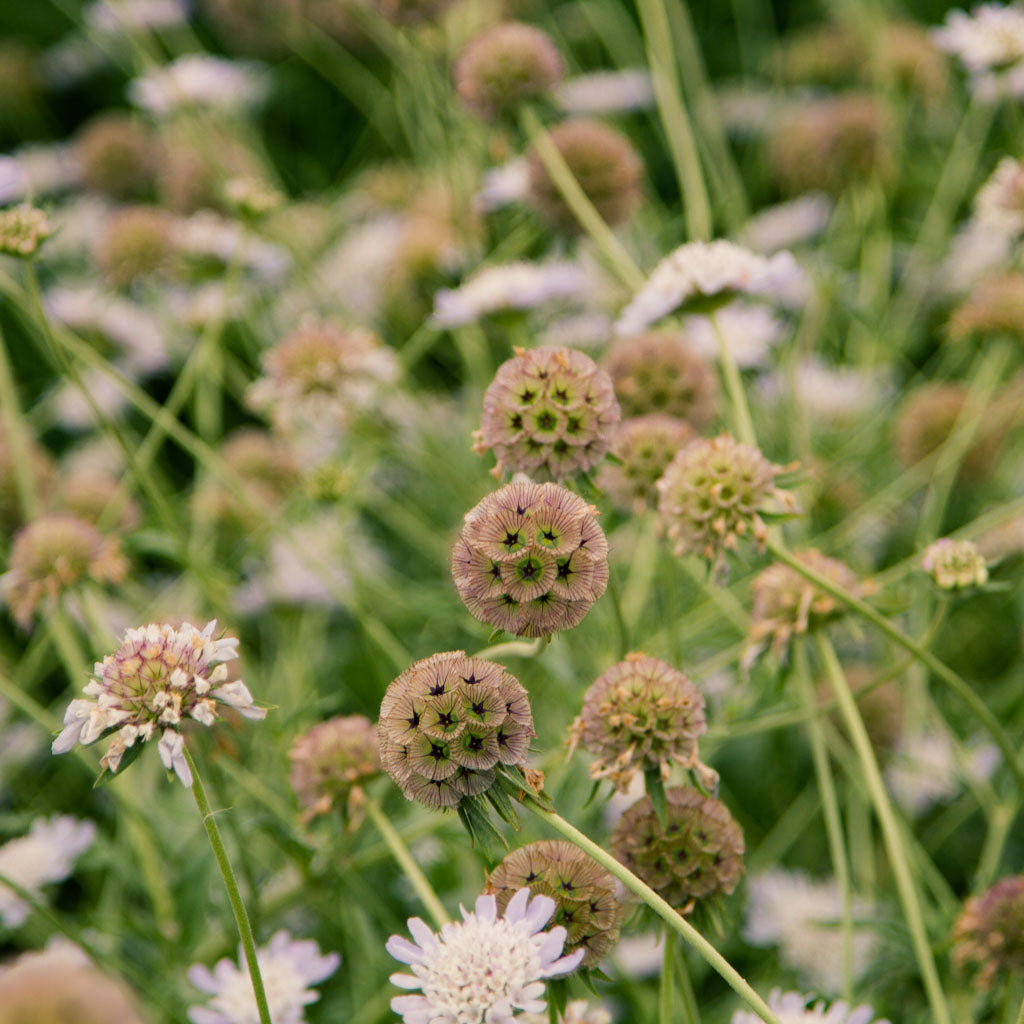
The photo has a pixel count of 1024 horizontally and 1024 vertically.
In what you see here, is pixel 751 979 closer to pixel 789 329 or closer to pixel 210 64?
pixel 789 329

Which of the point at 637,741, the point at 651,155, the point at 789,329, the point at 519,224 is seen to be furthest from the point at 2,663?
the point at 651,155

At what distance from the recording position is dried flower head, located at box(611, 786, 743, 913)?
99 cm

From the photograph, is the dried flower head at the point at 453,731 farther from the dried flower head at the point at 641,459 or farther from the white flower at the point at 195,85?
the white flower at the point at 195,85

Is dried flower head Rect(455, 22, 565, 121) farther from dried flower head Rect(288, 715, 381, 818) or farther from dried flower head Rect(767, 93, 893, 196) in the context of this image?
dried flower head Rect(288, 715, 381, 818)

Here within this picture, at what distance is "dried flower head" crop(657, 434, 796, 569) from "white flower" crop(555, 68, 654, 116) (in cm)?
143

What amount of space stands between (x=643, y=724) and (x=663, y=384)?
0.59 metres

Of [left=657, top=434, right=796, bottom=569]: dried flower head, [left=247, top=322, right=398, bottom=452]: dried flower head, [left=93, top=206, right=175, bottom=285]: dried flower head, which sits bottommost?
[left=657, top=434, right=796, bottom=569]: dried flower head

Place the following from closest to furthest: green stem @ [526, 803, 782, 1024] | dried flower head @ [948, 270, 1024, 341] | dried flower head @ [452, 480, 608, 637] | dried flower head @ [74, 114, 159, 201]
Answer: green stem @ [526, 803, 782, 1024] < dried flower head @ [452, 480, 608, 637] < dried flower head @ [948, 270, 1024, 341] < dried flower head @ [74, 114, 159, 201]

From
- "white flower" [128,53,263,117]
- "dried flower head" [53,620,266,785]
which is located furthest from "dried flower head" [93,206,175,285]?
"dried flower head" [53,620,266,785]

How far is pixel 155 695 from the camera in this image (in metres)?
0.94

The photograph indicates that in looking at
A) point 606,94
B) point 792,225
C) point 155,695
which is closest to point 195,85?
point 606,94

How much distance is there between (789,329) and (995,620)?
64cm

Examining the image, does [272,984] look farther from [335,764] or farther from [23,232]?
[23,232]

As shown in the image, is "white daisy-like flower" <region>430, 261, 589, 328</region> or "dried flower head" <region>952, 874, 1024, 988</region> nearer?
"dried flower head" <region>952, 874, 1024, 988</region>
